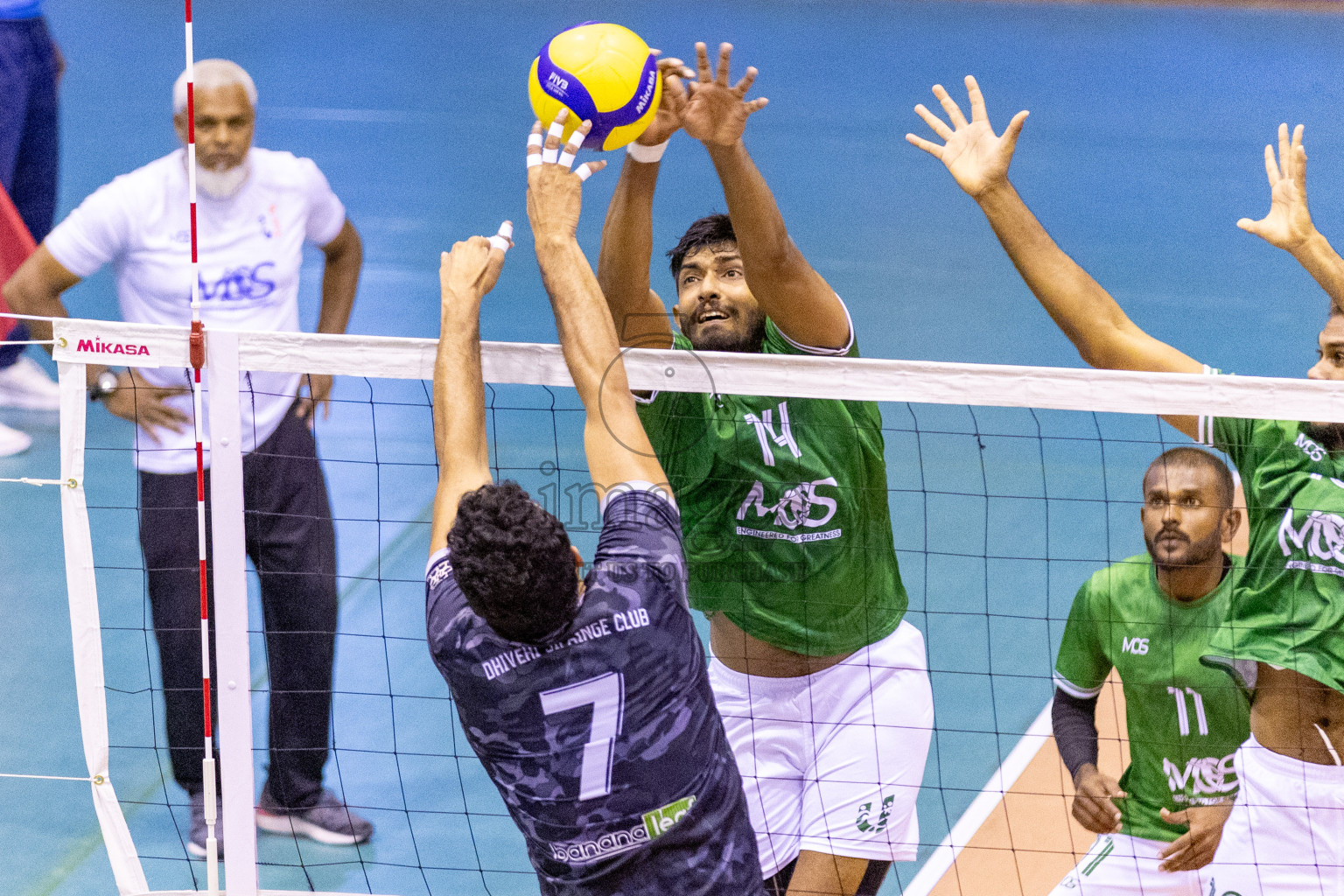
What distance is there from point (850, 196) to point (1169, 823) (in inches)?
322

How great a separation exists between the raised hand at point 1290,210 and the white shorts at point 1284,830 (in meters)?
1.43

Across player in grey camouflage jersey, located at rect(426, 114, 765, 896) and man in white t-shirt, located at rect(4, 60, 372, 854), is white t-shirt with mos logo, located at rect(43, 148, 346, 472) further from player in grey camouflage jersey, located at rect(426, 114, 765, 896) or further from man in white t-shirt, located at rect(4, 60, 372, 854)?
player in grey camouflage jersey, located at rect(426, 114, 765, 896)

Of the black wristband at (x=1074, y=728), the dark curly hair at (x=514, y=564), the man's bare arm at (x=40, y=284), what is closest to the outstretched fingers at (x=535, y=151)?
the dark curly hair at (x=514, y=564)

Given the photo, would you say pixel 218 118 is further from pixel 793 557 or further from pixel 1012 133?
pixel 1012 133

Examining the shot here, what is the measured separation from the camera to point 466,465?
2.85m

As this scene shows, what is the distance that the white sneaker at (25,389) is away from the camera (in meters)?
7.70

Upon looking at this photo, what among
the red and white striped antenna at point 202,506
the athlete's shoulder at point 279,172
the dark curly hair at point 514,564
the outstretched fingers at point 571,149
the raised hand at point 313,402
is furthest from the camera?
the athlete's shoulder at point 279,172

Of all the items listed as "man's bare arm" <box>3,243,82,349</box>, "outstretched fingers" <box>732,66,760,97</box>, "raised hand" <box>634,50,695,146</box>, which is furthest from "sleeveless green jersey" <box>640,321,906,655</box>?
"man's bare arm" <box>3,243,82,349</box>

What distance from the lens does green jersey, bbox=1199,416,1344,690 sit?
3572 mm

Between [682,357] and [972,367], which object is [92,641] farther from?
[972,367]

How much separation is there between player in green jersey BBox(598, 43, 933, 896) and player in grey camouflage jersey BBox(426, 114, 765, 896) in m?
0.93

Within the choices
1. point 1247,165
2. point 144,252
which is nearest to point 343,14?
point 1247,165

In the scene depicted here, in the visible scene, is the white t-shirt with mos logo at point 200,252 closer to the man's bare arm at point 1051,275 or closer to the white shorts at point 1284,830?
the man's bare arm at point 1051,275

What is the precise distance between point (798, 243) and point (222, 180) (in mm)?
6151
